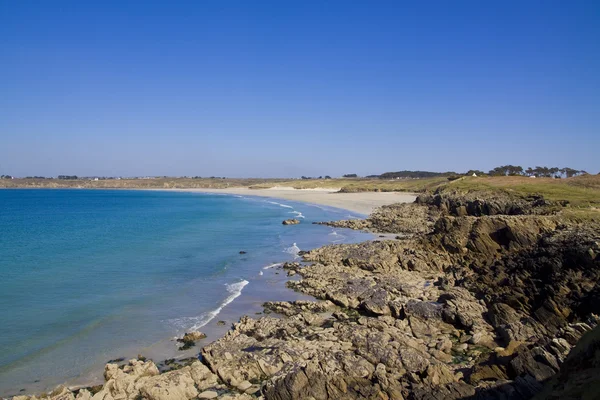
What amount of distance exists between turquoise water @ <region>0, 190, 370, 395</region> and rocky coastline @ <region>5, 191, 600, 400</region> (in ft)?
8.15

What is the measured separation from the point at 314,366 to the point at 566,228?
69.0ft

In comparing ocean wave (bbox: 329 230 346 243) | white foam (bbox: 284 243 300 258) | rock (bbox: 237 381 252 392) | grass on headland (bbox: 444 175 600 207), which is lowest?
rock (bbox: 237 381 252 392)

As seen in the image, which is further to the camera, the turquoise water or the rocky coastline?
the turquoise water

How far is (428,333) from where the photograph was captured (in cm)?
1619

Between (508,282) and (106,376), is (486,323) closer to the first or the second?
(508,282)

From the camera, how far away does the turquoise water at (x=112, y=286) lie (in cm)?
1633

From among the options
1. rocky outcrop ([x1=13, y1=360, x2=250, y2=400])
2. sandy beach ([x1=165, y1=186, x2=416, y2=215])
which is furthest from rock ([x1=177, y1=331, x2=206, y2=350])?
sandy beach ([x1=165, y1=186, x2=416, y2=215])

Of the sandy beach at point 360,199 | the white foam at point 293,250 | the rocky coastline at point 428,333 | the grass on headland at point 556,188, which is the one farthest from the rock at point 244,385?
the sandy beach at point 360,199

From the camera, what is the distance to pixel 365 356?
43.8 ft

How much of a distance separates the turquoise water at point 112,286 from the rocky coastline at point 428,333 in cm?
248

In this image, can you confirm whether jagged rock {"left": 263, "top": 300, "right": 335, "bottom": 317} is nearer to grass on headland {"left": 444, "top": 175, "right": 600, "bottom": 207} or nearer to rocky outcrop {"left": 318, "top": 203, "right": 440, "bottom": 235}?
rocky outcrop {"left": 318, "top": 203, "right": 440, "bottom": 235}

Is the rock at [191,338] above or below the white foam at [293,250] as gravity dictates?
below

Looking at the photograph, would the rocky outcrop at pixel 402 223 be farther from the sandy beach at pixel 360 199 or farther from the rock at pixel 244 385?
the rock at pixel 244 385

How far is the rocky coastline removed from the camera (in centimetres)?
1112
